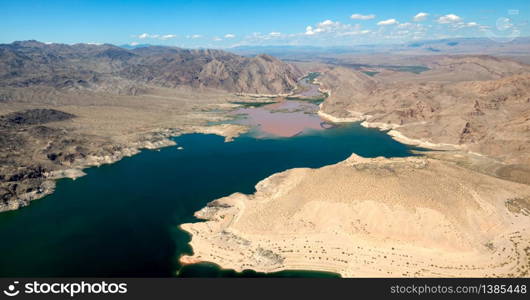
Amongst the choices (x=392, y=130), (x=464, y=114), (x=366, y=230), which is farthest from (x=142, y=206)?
(x=464, y=114)

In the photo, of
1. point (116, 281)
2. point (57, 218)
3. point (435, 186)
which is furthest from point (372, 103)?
point (116, 281)

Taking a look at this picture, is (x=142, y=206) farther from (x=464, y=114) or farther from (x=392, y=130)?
(x=464, y=114)

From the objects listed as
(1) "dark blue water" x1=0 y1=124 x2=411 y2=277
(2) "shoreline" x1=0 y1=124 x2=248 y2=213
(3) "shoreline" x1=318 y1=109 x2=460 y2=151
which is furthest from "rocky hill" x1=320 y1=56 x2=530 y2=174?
(2) "shoreline" x1=0 y1=124 x2=248 y2=213

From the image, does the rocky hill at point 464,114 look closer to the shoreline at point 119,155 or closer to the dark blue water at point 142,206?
the dark blue water at point 142,206

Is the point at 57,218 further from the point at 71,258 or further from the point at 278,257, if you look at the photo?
the point at 278,257

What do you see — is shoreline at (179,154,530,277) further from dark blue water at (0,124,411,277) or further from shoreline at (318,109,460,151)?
shoreline at (318,109,460,151)

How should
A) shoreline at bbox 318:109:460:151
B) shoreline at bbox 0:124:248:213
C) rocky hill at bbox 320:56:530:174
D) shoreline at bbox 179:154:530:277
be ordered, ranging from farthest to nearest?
shoreline at bbox 318:109:460:151
rocky hill at bbox 320:56:530:174
shoreline at bbox 0:124:248:213
shoreline at bbox 179:154:530:277

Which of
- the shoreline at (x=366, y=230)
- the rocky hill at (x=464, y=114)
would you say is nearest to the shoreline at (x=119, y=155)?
the shoreline at (x=366, y=230)

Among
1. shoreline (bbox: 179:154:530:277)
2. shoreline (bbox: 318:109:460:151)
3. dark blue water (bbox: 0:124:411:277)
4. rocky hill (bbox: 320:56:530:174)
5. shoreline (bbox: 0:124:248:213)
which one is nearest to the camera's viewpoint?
shoreline (bbox: 179:154:530:277)
